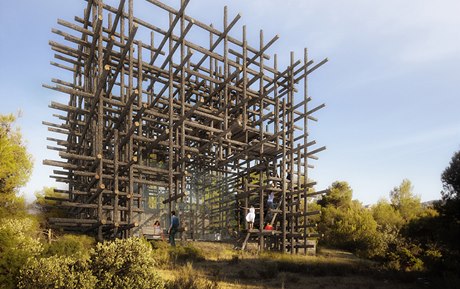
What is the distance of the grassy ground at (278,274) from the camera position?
36.4 feet

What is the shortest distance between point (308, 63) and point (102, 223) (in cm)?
1437

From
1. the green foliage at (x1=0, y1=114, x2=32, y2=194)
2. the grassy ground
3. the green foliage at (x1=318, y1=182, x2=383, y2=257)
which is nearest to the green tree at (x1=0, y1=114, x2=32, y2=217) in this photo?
the green foliage at (x1=0, y1=114, x2=32, y2=194)

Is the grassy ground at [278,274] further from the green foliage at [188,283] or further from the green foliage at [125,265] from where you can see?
the green foliage at [125,265]

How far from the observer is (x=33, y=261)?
7.30 metres

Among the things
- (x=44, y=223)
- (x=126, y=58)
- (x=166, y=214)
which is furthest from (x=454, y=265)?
(x=166, y=214)

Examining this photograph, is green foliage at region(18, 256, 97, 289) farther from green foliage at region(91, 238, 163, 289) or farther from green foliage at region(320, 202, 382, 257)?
green foliage at region(320, 202, 382, 257)

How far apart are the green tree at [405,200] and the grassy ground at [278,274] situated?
1130 inches

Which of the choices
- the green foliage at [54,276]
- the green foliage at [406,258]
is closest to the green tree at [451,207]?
the green foliage at [406,258]

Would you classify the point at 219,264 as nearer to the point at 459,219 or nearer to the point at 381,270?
the point at 381,270

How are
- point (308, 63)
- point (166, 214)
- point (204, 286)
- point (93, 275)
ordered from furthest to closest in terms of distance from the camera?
point (166, 214) → point (308, 63) → point (204, 286) → point (93, 275)

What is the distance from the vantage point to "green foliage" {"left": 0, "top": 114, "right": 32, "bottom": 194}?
77.3 ft

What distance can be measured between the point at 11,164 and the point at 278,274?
19197 millimetres

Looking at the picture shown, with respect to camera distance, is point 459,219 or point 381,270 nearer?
point 459,219

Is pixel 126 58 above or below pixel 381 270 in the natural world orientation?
above
